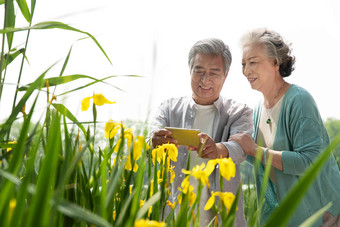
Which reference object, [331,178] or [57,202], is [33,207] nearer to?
[57,202]

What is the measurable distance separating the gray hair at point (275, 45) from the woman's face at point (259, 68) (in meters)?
A: 0.03

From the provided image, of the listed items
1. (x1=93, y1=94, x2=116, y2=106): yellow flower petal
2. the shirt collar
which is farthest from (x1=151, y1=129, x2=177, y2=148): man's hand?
(x1=93, y1=94, x2=116, y2=106): yellow flower petal

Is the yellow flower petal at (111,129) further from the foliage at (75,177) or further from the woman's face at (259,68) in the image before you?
the woman's face at (259,68)

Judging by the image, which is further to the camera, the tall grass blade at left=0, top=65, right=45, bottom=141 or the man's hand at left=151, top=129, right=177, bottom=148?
the man's hand at left=151, top=129, right=177, bottom=148

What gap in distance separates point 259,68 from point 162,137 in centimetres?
80

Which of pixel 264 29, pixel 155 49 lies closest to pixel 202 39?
pixel 264 29

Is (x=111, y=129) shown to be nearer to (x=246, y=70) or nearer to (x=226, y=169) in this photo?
(x=226, y=169)

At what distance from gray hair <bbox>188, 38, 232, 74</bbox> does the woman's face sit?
12 cm

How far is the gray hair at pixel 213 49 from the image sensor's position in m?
2.34

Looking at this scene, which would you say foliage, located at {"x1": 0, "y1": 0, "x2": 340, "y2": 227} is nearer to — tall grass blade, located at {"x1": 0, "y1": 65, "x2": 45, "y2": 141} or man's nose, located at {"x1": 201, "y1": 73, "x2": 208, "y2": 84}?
tall grass blade, located at {"x1": 0, "y1": 65, "x2": 45, "y2": 141}

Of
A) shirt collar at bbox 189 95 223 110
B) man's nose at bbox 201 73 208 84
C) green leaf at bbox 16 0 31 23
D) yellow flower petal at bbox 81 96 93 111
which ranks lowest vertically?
yellow flower petal at bbox 81 96 93 111

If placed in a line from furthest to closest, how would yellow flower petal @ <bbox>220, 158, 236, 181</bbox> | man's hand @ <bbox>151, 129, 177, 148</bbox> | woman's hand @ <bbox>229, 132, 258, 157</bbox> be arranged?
1. woman's hand @ <bbox>229, 132, 258, 157</bbox>
2. man's hand @ <bbox>151, 129, 177, 148</bbox>
3. yellow flower petal @ <bbox>220, 158, 236, 181</bbox>

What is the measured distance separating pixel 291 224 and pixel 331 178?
1.25 ft

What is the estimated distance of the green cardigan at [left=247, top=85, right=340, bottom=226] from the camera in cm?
217
